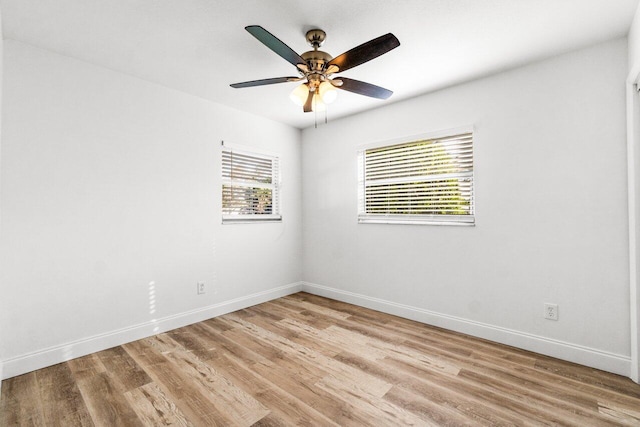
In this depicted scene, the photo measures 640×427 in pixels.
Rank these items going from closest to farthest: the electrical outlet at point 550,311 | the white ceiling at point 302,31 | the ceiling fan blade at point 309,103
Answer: the white ceiling at point 302,31
the ceiling fan blade at point 309,103
the electrical outlet at point 550,311

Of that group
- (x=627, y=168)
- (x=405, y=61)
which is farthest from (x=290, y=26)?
(x=627, y=168)

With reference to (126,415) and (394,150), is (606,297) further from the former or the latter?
(126,415)

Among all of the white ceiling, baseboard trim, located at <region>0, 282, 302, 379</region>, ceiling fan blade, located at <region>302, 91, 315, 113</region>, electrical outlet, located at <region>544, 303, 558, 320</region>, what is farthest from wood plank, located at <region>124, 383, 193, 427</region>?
electrical outlet, located at <region>544, 303, 558, 320</region>

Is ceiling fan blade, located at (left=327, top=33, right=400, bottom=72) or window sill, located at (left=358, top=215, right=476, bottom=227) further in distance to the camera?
window sill, located at (left=358, top=215, right=476, bottom=227)

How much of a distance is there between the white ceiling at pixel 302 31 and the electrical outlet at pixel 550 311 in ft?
6.77

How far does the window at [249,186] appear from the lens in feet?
11.9

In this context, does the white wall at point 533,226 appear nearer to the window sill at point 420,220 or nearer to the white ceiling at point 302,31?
the window sill at point 420,220

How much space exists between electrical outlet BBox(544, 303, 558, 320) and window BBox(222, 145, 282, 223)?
3.10m

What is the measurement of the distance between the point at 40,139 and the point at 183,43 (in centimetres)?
136

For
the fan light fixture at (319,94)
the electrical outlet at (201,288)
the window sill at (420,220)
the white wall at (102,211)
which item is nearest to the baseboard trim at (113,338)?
the white wall at (102,211)

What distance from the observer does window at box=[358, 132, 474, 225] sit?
299cm

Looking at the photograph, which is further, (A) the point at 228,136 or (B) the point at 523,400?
(A) the point at 228,136

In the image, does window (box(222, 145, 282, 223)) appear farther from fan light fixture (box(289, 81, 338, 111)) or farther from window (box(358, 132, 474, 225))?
fan light fixture (box(289, 81, 338, 111))

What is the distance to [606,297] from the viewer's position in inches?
88.9
